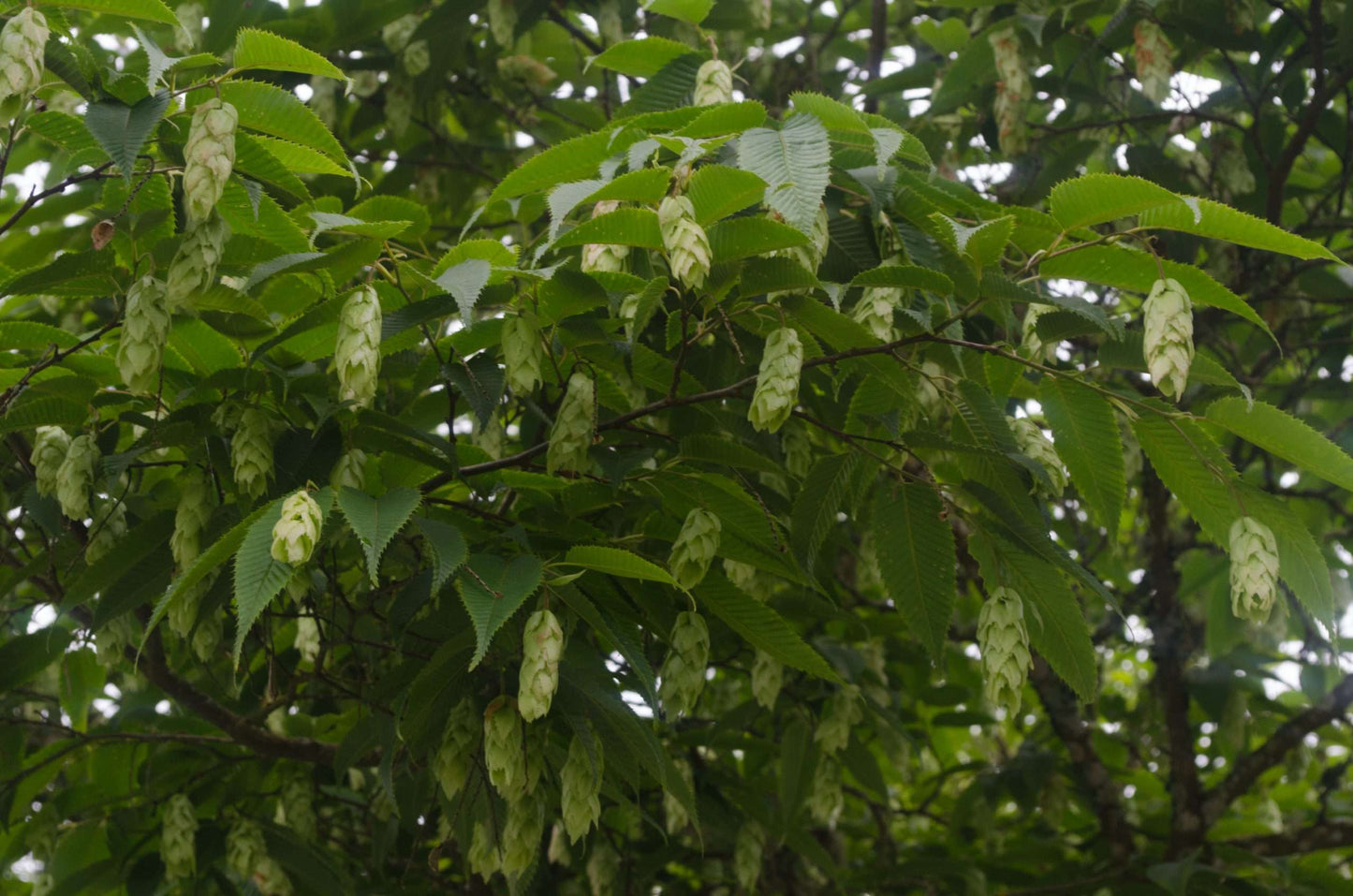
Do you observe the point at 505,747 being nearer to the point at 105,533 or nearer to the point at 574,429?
the point at 574,429

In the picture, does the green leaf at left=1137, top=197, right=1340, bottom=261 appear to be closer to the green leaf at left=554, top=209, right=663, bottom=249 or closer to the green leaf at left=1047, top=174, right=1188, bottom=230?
the green leaf at left=1047, top=174, right=1188, bottom=230

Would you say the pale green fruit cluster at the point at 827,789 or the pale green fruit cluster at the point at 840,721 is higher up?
the pale green fruit cluster at the point at 840,721

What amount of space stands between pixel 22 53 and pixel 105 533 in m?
0.82

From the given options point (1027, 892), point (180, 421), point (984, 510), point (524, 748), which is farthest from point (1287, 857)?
point (180, 421)

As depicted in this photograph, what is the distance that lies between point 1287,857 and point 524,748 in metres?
2.47

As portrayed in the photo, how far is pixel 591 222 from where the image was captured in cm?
170

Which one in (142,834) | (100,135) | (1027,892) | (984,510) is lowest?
(1027,892)

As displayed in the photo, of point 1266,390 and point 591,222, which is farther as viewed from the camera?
point 1266,390

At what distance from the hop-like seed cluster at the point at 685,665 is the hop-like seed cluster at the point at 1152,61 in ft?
6.72

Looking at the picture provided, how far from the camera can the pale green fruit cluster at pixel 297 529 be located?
1.43 meters

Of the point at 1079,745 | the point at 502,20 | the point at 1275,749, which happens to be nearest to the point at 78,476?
the point at 502,20

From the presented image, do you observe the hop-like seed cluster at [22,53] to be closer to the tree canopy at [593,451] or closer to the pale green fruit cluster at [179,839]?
the tree canopy at [593,451]

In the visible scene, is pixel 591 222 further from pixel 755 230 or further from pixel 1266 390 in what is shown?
pixel 1266 390

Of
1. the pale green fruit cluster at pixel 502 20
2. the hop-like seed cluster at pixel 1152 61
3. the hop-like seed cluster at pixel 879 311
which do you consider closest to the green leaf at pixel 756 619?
the hop-like seed cluster at pixel 879 311
